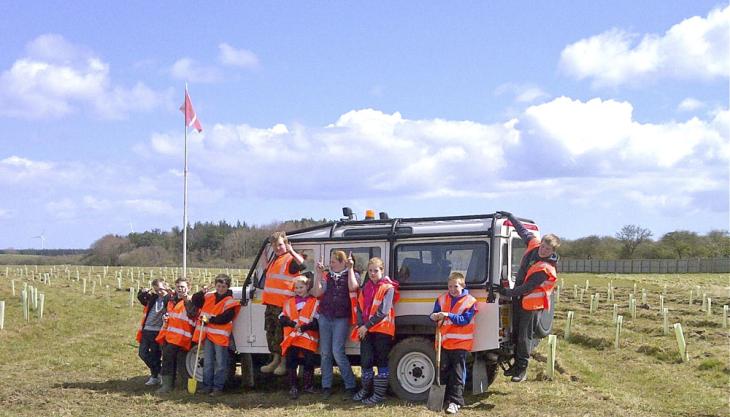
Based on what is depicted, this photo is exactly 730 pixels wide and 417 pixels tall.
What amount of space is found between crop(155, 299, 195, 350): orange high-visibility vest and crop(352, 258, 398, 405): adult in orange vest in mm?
2550

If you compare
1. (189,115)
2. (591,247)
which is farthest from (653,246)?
(189,115)

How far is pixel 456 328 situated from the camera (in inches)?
351

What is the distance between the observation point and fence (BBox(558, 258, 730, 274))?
66.7 metres

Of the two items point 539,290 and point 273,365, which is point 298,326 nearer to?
point 273,365

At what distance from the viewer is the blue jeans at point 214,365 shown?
10.3 meters

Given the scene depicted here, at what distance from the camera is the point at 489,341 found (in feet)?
29.6

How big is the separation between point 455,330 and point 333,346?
166 centimetres

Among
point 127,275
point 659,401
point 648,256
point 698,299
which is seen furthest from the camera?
point 648,256

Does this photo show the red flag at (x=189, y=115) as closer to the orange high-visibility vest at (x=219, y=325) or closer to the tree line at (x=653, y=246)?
the orange high-visibility vest at (x=219, y=325)

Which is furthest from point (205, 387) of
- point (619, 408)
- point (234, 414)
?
point (619, 408)

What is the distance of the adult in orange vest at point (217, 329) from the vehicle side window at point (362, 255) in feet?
5.32

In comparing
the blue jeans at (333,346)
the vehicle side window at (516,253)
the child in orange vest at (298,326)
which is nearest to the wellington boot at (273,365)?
the child in orange vest at (298,326)

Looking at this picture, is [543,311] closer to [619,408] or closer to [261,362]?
[619,408]

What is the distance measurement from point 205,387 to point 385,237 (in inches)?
130
